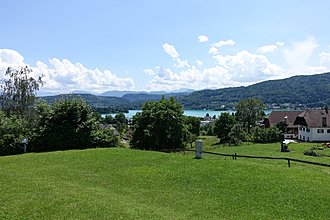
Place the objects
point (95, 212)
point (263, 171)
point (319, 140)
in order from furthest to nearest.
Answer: point (319, 140), point (263, 171), point (95, 212)

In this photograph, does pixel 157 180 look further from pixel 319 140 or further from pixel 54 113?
pixel 319 140

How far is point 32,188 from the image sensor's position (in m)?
15.7

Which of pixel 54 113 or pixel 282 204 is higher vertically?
pixel 54 113

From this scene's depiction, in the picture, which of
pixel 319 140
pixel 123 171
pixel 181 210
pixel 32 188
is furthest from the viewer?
pixel 319 140

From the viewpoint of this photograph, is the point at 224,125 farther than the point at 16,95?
Yes

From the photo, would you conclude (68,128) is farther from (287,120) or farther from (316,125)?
(287,120)

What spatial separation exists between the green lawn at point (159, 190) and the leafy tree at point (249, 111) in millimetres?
77714

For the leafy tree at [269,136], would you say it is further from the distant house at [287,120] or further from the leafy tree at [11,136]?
the leafy tree at [11,136]

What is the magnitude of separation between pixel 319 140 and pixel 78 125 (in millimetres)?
52059

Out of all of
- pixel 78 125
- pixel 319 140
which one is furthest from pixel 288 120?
pixel 78 125

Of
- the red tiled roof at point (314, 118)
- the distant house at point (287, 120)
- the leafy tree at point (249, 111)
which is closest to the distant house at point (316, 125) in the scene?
the red tiled roof at point (314, 118)

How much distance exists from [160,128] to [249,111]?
57950 mm

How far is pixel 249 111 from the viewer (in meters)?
98.9

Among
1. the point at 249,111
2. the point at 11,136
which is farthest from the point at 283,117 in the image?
the point at 11,136
